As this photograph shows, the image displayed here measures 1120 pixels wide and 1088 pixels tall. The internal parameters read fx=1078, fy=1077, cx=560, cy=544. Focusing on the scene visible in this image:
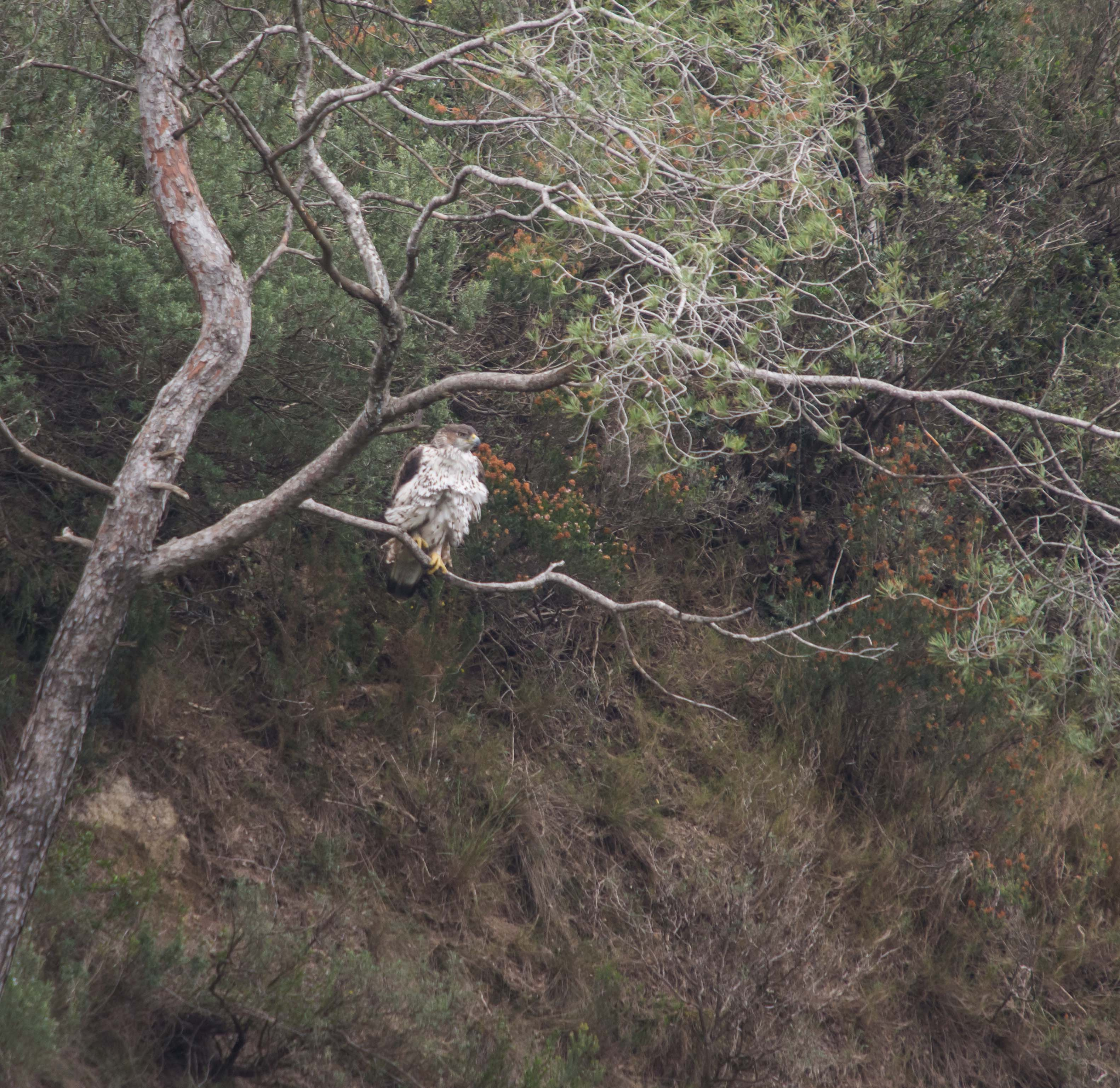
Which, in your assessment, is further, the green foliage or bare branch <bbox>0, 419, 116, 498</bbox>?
the green foliage

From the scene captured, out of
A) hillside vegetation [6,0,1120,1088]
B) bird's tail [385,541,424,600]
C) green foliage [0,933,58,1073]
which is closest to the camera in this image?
green foliage [0,933,58,1073]

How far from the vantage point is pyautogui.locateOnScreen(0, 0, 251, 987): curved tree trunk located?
306 centimetres

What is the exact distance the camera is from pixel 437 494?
491cm

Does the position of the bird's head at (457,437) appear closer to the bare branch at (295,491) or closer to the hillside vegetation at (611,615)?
the hillside vegetation at (611,615)

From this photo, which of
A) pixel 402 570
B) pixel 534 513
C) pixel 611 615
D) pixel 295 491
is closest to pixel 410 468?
pixel 402 570

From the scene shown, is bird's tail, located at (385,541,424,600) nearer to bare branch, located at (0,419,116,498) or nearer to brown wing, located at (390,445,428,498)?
brown wing, located at (390,445,428,498)

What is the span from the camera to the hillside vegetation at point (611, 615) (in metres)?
4.06

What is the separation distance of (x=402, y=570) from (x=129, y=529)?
84.3 inches

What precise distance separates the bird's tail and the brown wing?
0.26 meters

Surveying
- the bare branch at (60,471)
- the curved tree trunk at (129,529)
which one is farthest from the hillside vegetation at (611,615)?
the bare branch at (60,471)

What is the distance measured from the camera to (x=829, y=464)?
7332mm

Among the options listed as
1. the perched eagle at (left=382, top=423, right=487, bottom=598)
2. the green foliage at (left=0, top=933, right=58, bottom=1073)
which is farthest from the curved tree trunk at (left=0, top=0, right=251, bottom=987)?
the perched eagle at (left=382, top=423, right=487, bottom=598)

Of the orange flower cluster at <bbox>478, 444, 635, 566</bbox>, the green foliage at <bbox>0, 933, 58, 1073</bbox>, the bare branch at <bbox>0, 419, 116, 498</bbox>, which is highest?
the bare branch at <bbox>0, 419, 116, 498</bbox>

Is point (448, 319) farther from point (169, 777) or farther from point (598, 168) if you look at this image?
point (169, 777)
